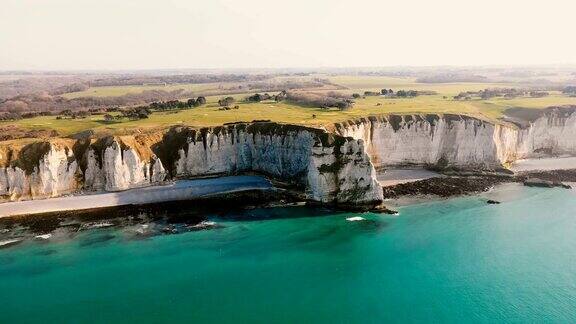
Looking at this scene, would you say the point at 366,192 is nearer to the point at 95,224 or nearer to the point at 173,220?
the point at 173,220

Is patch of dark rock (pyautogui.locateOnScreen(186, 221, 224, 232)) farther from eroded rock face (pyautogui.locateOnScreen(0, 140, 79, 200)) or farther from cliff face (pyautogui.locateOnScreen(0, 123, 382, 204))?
eroded rock face (pyautogui.locateOnScreen(0, 140, 79, 200))

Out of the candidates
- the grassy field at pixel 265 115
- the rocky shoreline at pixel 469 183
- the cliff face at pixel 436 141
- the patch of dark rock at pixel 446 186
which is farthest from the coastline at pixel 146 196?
the cliff face at pixel 436 141

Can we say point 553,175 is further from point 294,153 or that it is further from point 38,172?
point 38,172

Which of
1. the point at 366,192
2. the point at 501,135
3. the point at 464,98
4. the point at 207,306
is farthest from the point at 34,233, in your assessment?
the point at 464,98

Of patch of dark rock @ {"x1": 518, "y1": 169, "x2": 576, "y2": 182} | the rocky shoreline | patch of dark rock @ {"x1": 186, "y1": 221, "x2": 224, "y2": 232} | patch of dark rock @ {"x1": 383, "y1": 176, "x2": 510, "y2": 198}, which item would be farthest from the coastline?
patch of dark rock @ {"x1": 518, "y1": 169, "x2": 576, "y2": 182}

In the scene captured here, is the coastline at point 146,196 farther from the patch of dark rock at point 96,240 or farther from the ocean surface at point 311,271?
the patch of dark rock at point 96,240
